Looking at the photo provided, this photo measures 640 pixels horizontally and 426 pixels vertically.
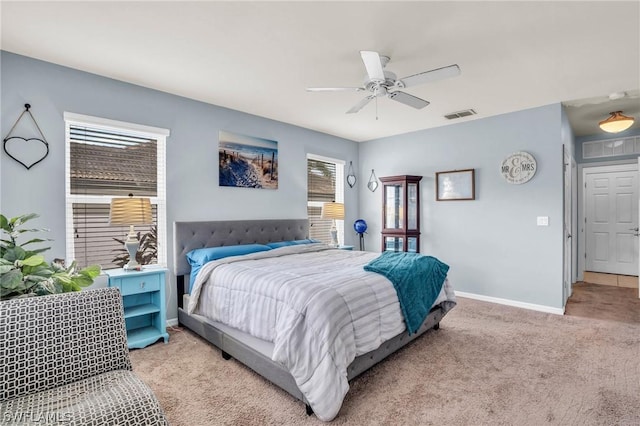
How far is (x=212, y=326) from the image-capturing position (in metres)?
2.93

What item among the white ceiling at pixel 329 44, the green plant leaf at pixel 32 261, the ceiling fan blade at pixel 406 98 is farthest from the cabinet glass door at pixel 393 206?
the green plant leaf at pixel 32 261

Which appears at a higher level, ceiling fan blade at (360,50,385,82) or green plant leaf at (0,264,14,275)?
ceiling fan blade at (360,50,385,82)

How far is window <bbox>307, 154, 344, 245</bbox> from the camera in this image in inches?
209

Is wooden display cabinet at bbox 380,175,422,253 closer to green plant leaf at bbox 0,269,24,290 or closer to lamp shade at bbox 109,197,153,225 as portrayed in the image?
lamp shade at bbox 109,197,153,225

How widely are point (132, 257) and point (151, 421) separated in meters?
2.17

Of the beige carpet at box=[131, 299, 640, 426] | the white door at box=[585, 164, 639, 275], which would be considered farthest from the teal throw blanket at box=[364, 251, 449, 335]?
the white door at box=[585, 164, 639, 275]

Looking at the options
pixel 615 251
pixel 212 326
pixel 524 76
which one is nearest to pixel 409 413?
pixel 212 326

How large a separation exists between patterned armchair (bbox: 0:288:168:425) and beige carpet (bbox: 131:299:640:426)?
2.50 ft

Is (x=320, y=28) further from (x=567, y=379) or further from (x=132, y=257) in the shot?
(x=567, y=379)

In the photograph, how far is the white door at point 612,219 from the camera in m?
5.61

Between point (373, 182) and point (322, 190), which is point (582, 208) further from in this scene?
point (322, 190)

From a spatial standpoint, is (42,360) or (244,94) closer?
(42,360)

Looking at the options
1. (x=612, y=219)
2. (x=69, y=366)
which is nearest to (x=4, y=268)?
(x=69, y=366)

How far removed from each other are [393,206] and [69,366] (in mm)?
4716
